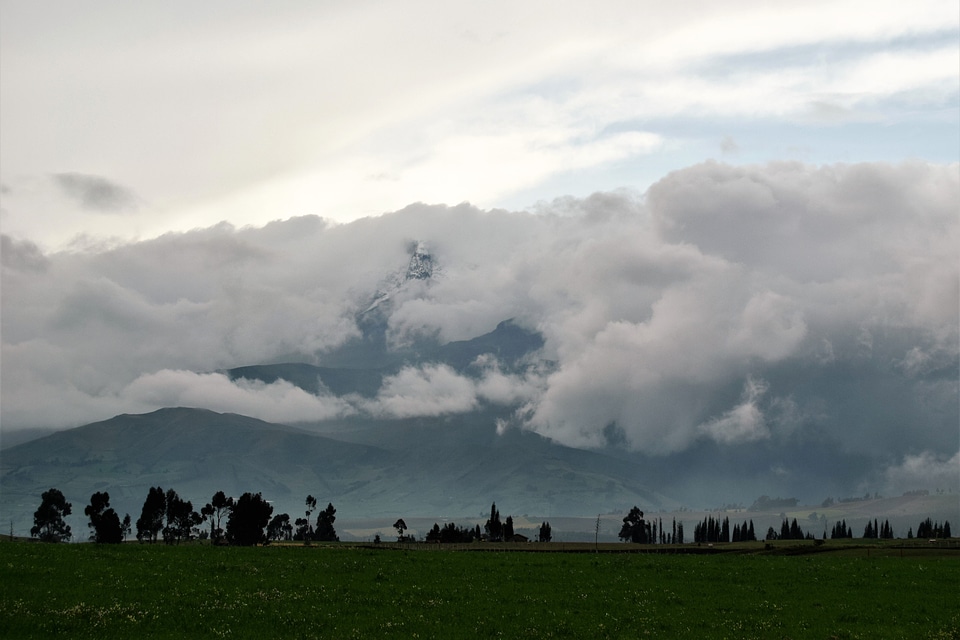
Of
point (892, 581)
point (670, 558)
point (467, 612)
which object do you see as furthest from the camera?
point (670, 558)

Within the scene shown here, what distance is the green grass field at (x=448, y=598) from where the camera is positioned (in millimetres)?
49625

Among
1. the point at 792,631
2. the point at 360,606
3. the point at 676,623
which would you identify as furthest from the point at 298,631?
the point at 792,631

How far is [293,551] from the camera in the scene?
9256 cm

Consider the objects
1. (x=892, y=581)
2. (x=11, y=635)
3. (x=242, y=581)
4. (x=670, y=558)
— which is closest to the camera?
(x=11, y=635)

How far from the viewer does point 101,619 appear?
49.7 meters

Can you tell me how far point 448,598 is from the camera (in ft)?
194

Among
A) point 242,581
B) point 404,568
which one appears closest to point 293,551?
point 404,568

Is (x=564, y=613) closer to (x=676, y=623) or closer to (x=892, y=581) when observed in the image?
(x=676, y=623)

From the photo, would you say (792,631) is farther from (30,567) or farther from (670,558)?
(30,567)

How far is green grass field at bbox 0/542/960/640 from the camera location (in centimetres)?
4962

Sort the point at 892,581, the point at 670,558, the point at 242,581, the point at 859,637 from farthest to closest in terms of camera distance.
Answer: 1. the point at 670,558
2. the point at 892,581
3. the point at 242,581
4. the point at 859,637

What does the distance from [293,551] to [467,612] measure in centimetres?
4253

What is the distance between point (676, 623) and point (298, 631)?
20389 millimetres

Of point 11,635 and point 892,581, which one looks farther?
point 892,581
